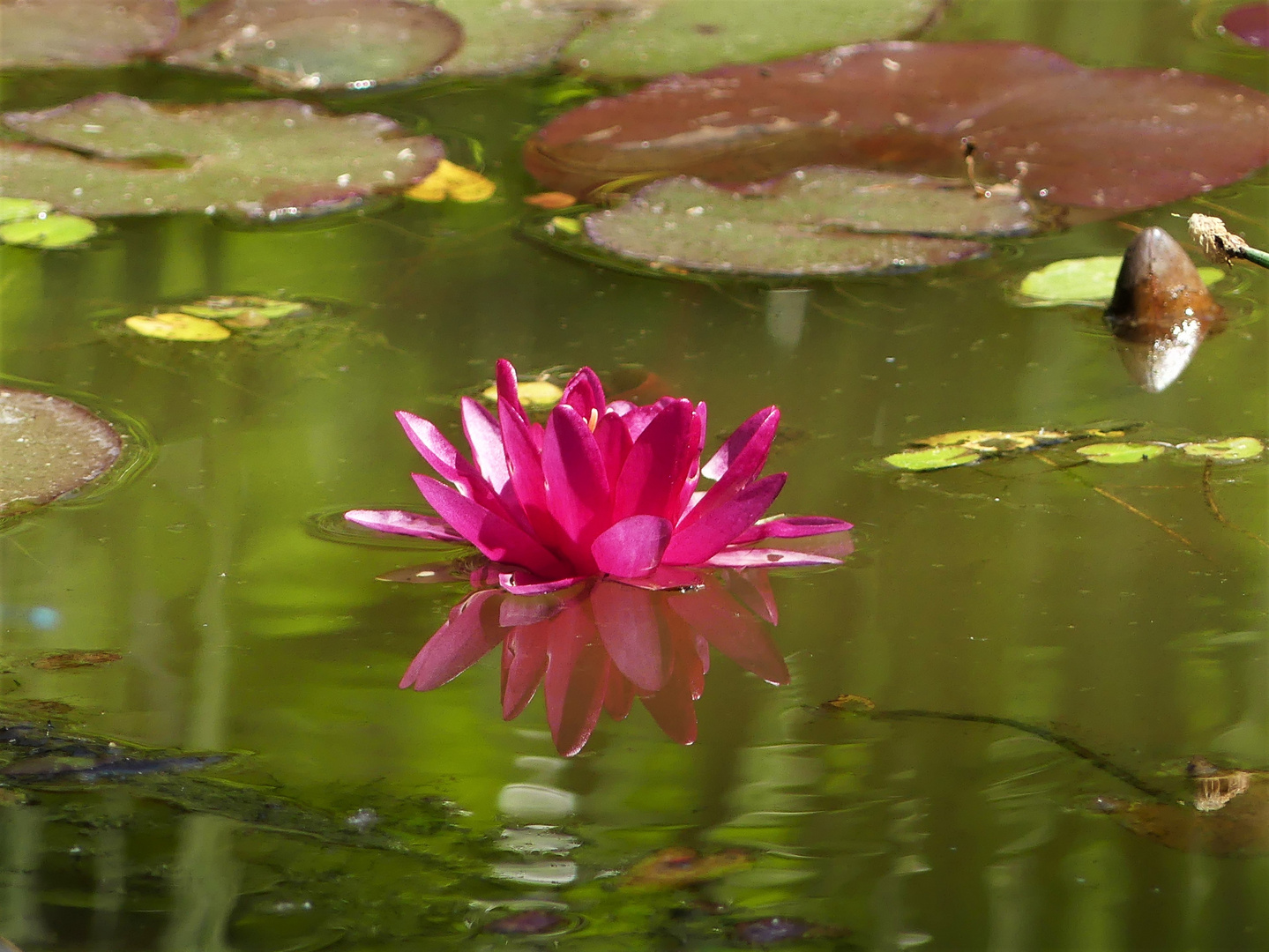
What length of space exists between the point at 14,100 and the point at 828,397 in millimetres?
2316

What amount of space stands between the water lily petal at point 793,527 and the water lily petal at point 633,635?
13 centimetres

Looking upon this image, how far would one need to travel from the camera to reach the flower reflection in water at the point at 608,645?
1.37m

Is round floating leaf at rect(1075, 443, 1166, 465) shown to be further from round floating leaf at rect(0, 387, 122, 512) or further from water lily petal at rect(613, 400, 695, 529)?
round floating leaf at rect(0, 387, 122, 512)

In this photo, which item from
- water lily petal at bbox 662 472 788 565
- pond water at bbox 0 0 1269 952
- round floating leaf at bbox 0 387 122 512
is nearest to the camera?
pond water at bbox 0 0 1269 952

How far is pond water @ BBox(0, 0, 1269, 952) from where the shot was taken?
110cm

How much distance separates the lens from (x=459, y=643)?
146 centimetres

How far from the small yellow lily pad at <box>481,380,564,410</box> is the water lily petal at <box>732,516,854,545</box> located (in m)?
0.46

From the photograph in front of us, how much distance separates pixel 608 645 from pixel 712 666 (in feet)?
0.37

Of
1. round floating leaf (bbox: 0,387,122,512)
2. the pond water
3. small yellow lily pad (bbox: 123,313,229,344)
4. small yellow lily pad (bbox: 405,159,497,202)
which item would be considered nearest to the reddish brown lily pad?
small yellow lily pad (bbox: 405,159,497,202)

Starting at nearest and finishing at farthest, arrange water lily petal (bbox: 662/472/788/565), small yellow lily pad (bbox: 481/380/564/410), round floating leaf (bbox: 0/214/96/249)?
water lily petal (bbox: 662/472/788/565) < small yellow lily pad (bbox: 481/380/564/410) < round floating leaf (bbox: 0/214/96/249)

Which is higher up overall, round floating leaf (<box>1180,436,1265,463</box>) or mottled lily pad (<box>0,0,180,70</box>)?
mottled lily pad (<box>0,0,180,70</box>)

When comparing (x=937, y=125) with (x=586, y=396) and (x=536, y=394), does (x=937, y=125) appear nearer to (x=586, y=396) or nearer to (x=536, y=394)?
(x=536, y=394)

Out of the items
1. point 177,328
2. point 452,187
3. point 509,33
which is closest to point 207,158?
point 452,187

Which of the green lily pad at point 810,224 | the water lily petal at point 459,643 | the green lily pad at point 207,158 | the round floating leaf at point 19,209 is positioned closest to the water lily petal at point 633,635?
the water lily petal at point 459,643
